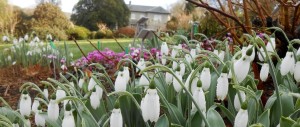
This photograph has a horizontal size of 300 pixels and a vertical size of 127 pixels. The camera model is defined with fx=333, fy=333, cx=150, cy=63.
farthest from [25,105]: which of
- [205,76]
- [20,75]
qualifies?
[20,75]

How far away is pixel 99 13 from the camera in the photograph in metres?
29.6

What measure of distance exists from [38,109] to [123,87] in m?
0.44

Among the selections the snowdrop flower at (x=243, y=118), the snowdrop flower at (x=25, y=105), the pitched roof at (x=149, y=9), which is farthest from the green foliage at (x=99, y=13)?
the snowdrop flower at (x=243, y=118)

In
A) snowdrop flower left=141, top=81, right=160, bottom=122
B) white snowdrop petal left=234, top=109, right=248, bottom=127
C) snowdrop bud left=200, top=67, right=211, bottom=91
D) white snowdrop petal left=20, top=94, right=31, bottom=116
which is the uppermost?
snowdrop bud left=200, top=67, right=211, bottom=91

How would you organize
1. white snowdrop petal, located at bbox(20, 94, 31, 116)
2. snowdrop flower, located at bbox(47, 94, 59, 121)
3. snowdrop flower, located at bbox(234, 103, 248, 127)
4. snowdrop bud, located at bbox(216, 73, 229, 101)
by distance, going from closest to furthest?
1. snowdrop flower, located at bbox(234, 103, 248, 127)
2. snowdrop bud, located at bbox(216, 73, 229, 101)
3. snowdrop flower, located at bbox(47, 94, 59, 121)
4. white snowdrop petal, located at bbox(20, 94, 31, 116)

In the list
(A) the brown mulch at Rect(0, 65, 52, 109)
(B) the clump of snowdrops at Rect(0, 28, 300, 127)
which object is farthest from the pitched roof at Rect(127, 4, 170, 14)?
(B) the clump of snowdrops at Rect(0, 28, 300, 127)

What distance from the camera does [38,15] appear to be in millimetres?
16422

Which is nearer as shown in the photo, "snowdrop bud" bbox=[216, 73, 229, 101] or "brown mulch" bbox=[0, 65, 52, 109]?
"snowdrop bud" bbox=[216, 73, 229, 101]

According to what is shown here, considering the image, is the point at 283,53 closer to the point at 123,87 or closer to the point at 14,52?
the point at 123,87

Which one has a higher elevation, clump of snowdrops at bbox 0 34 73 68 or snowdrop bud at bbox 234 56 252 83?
snowdrop bud at bbox 234 56 252 83

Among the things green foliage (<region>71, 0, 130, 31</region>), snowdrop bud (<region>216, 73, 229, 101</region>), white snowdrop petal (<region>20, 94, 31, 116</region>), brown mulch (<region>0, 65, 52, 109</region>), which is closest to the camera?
snowdrop bud (<region>216, 73, 229, 101</region>)

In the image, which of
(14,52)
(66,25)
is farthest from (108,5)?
(14,52)

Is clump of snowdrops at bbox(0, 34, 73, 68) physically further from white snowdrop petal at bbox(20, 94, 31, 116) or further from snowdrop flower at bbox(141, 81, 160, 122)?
snowdrop flower at bbox(141, 81, 160, 122)

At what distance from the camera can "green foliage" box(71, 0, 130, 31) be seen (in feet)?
95.7
